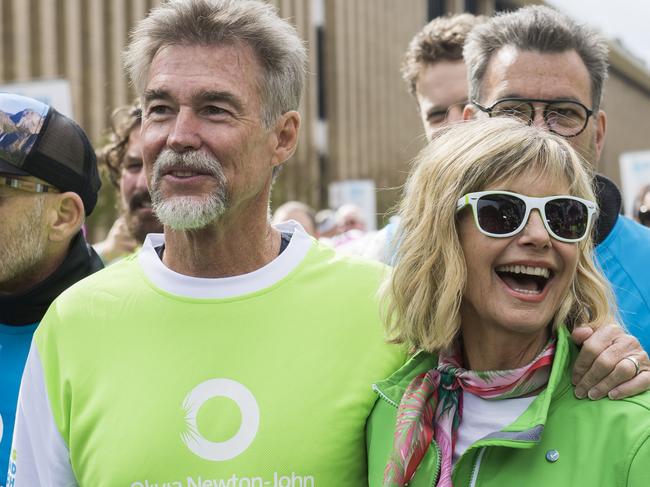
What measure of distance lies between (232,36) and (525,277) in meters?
1.07

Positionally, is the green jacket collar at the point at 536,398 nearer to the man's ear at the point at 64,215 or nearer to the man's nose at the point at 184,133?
the man's nose at the point at 184,133

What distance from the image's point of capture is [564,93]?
9.72 ft

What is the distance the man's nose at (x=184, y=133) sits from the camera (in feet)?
8.11

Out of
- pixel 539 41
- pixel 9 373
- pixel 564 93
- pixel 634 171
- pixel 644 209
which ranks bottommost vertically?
pixel 634 171

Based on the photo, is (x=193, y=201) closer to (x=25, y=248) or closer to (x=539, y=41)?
(x=25, y=248)

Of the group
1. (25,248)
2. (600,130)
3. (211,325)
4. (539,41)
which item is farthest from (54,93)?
(211,325)

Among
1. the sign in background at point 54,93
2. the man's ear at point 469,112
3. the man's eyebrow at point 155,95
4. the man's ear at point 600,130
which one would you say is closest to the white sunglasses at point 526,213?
the man's eyebrow at point 155,95

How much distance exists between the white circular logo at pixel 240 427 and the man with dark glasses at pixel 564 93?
105 cm

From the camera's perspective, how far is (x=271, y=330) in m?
2.46

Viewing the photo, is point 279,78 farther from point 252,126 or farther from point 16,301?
point 16,301

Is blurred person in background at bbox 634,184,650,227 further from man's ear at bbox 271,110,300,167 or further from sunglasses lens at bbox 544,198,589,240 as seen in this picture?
sunglasses lens at bbox 544,198,589,240

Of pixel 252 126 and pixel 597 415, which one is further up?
pixel 252 126

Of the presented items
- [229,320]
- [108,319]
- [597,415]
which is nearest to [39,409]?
[108,319]

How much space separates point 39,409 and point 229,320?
0.56 meters
